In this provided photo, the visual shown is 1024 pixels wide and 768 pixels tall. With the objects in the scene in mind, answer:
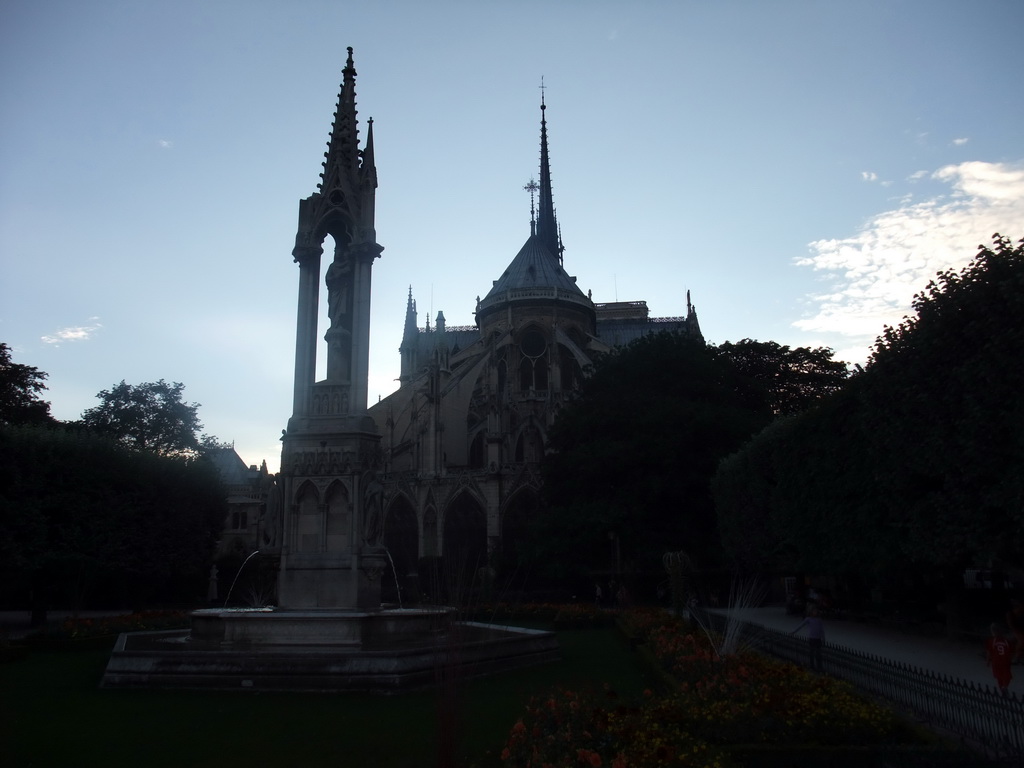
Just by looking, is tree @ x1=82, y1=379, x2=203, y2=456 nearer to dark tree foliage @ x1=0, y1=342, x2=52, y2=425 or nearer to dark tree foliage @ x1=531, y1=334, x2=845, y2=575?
dark tree foliage @ x1=0, y1=342, x2=52, y2=425

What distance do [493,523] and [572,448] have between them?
36.0 ft

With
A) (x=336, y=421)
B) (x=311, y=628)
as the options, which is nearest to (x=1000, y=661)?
(x=311, y=628)

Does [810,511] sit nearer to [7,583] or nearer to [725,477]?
[725,477]

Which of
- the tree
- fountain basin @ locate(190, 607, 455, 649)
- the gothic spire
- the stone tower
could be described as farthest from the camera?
the tree

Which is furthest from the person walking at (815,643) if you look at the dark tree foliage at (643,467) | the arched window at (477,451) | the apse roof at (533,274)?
the apse roof at (533,274)

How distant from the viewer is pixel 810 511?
73.4 feet

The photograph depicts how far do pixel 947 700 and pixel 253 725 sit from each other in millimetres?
7374

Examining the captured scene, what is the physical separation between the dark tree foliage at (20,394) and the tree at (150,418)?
5.81 m

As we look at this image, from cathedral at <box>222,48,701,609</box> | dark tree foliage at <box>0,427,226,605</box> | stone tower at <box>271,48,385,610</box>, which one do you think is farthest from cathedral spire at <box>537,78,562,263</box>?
stone tower at <box>271,48,385,610</box>

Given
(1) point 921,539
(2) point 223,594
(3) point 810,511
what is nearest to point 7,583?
(2) point 223,594

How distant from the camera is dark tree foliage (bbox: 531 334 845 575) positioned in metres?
34.9

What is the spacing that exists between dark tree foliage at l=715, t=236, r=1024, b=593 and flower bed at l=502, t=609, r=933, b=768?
7317 millimetres

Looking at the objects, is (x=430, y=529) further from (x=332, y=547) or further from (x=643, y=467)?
(x=332, y=547)

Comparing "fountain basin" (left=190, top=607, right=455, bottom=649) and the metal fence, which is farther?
"fountain basin" (left=190, top=607, right=455, bottom=649)
